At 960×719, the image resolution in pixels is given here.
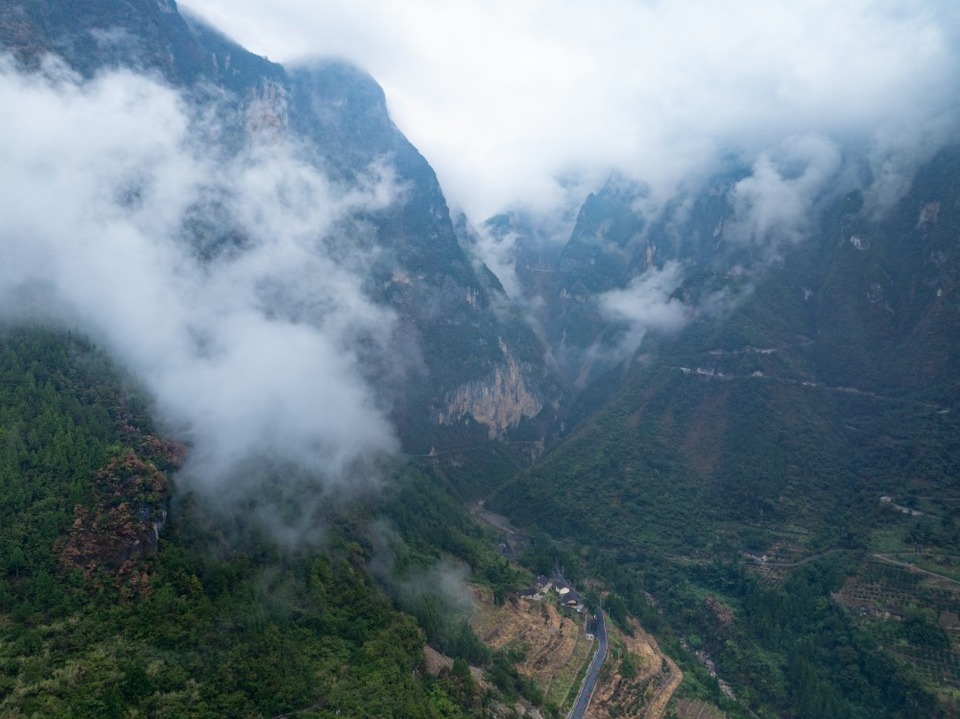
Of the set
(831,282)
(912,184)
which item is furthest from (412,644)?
(912,184)

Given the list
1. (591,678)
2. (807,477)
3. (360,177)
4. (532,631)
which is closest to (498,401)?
(360,177)

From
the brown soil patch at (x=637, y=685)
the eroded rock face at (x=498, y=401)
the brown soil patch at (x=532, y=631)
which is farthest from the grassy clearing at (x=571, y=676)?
the eroded rock face at (x=498, y=401)

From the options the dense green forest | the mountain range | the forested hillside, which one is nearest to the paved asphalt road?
the mountain range

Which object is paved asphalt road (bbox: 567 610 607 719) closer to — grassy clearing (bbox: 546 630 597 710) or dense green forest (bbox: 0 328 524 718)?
grassy clearing (bbox: 546 630 597 710)

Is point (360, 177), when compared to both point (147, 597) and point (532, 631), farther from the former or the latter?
point (147, 597)

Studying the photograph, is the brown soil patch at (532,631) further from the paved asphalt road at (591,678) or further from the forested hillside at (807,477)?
the forested hillside at (807,477)
